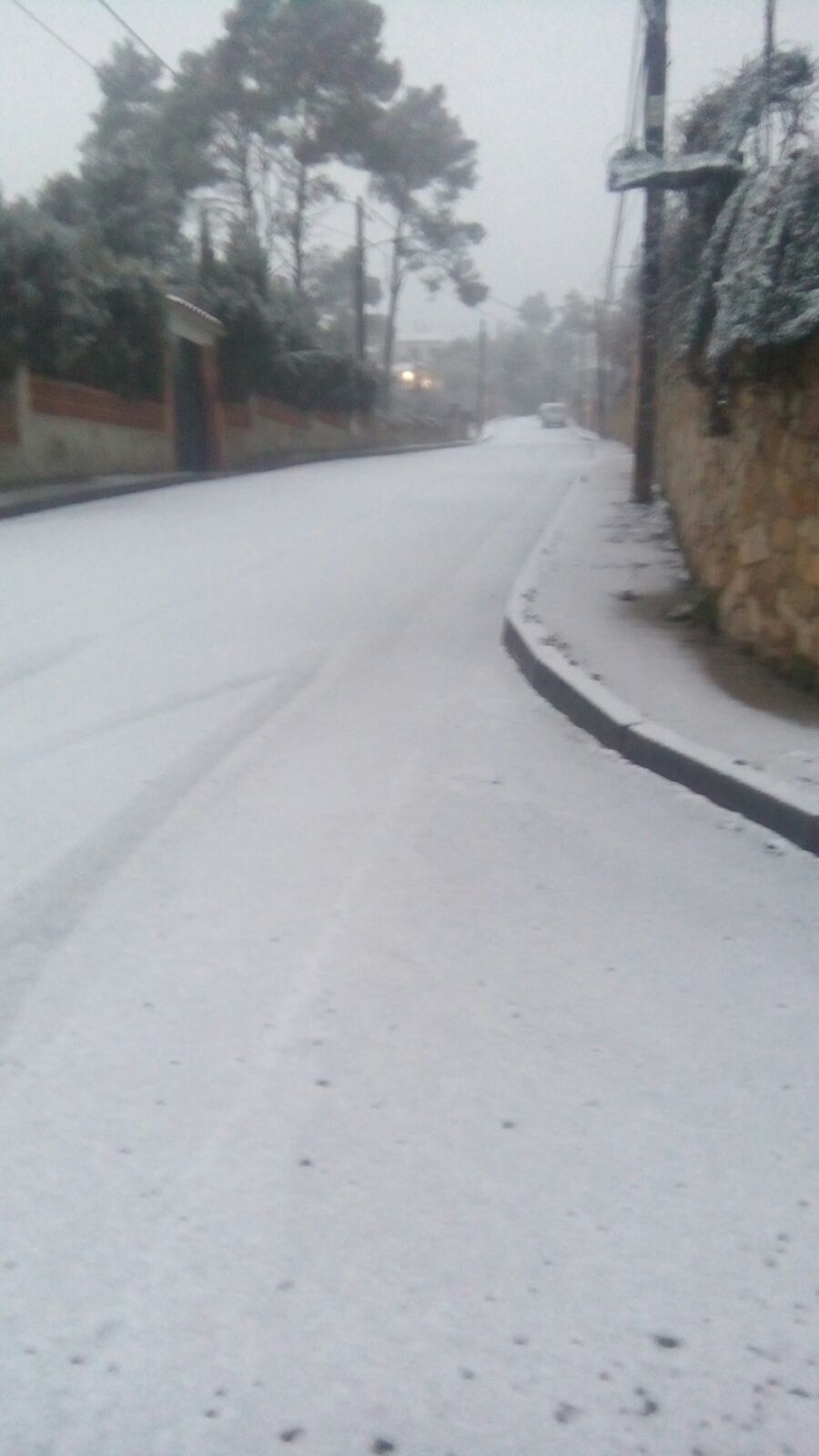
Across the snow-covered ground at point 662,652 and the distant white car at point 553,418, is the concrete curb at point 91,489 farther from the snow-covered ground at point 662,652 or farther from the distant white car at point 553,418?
the distant white car at point 553,418

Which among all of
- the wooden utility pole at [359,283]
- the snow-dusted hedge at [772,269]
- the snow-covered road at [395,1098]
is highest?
the wooden utility pole at [359,283]

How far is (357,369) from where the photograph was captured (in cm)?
4069

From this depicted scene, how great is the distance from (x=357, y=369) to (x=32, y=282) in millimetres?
21395

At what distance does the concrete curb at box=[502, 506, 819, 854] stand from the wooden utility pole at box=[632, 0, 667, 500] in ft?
24.2

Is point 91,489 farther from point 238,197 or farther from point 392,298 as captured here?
point 392,298

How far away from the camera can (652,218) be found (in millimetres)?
14602

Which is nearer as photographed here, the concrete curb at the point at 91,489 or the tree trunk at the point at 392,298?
the concrete curb at the point at 91,489

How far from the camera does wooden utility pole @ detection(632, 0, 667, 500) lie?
1441cm

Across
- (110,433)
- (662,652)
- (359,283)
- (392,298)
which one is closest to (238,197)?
(359,283)

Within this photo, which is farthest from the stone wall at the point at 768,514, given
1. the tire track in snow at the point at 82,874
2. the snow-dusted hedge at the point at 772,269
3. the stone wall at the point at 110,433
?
the stone wall at the point at 110,433

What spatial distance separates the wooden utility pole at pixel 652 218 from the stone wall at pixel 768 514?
575 cm

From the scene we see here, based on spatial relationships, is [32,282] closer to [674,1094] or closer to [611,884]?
[611,884]

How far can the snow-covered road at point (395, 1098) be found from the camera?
2.36 meters

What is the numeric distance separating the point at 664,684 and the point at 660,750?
118cm
